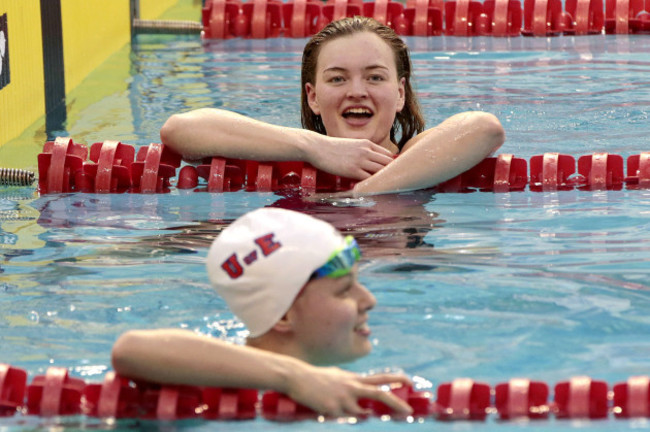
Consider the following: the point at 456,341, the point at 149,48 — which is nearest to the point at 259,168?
the point at 456,341

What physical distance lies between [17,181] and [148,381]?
222 centimetres

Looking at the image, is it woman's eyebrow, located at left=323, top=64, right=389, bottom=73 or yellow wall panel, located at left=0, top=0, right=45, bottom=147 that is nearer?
woman's eyebrow, located at left=323, top=64, right=389, bottom=73

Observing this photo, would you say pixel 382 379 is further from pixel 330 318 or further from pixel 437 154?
pixel 437 154

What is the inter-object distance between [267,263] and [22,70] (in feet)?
12.0

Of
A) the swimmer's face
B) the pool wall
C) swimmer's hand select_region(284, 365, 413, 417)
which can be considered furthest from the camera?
the pool wall

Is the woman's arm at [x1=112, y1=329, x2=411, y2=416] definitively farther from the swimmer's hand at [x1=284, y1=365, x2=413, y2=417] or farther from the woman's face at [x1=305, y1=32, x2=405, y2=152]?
the woman's face at [x1=305, y1=32, x2=405, y2=152]

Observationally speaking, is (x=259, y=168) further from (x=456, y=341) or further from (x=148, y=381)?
(x=148, y=381)

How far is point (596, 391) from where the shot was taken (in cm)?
249

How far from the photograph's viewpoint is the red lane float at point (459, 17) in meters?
7.81

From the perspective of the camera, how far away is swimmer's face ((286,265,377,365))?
2549 millimetres

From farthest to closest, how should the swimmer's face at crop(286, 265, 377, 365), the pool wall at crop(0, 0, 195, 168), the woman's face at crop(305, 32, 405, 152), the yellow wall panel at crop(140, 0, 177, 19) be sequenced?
the yellow wall panel at crop(140, 0, 177, 19), the pool wall at crop(0, 0, 195, 168), the woman's face at crop(305, 32, 405, 152), the swimmer's face at crop(286, 265, 377, 365)

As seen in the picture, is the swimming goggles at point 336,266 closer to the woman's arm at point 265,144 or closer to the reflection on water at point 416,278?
the reflection on water at point 416,278

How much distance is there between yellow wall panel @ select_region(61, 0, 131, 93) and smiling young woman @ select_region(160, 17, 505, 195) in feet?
8.46

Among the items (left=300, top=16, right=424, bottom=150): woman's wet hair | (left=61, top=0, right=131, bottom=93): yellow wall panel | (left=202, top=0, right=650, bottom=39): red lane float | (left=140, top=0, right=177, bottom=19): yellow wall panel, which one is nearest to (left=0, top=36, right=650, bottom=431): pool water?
(left=300, top=16, right=424, bottom=150): woman's wet hair
